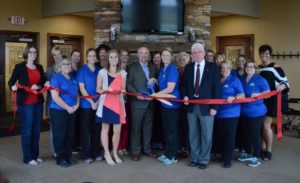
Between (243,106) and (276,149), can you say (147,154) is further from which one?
(276,149)

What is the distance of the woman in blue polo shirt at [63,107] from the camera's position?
4.46 m

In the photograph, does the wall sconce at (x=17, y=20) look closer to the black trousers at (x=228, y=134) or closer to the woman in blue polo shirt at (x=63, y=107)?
the woman in blue polo shirt at (x=63, y=107)

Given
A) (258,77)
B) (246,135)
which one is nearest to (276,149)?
(246,135)

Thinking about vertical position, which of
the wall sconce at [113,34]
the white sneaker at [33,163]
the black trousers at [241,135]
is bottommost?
the white sneaker at [33,163]

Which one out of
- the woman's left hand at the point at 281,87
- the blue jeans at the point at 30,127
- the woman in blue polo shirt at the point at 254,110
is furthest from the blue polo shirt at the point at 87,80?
the woman's left hand at the point at 281,87

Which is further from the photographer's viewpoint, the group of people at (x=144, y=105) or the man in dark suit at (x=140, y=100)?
the man in dark suit at (x=140, y=100)

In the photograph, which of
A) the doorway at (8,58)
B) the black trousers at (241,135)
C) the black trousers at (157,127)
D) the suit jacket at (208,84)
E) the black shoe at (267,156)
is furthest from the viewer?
the doorway at (8,58)

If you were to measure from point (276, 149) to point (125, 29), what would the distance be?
10.8 feet

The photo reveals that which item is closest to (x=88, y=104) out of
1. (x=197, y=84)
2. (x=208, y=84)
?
(x=197, y=84)

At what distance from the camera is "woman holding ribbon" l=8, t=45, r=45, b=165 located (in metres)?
4.58

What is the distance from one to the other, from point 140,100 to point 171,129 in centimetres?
58

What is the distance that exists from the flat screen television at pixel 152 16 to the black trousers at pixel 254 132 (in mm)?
2294

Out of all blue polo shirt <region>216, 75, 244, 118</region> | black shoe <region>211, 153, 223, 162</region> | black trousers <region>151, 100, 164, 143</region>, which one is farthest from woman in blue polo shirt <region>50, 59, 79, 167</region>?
black shoe <region>211, 153, 223, 162</region>

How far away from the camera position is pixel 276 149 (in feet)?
19.1
